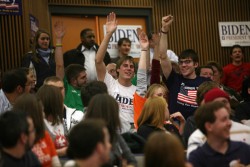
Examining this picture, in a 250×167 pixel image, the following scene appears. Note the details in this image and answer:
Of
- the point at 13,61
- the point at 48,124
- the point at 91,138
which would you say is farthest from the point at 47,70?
the point at 91,138

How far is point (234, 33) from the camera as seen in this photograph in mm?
9531

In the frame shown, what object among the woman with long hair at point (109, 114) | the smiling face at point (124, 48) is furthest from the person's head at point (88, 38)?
the woman with long hair at point (109, 114)

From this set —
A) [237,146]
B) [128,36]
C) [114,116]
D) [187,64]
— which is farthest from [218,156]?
[128,36]

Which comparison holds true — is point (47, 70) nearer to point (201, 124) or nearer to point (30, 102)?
point (30, 102)

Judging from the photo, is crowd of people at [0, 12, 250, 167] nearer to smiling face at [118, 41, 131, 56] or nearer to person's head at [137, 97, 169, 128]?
person's head at [137, 97, 169, 128]

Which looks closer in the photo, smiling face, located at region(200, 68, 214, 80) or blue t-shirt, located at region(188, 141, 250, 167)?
blue t-shirt, located at region(188, 141, 250, 167)

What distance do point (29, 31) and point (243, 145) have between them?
13.9 feet

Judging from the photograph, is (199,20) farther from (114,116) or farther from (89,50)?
(114,116)

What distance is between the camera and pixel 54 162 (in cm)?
371

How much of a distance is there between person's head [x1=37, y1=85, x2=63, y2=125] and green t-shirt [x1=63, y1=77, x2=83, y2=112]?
1256 mm

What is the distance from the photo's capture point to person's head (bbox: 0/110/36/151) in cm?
327

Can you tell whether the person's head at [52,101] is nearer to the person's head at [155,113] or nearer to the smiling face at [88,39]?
the person's head at [155,113]

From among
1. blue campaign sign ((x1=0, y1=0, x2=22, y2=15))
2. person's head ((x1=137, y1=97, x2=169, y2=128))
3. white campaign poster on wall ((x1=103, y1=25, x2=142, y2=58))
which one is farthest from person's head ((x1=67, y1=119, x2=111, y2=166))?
white campaign poster on wall ((x1=103, y1=25, x2=142, y2=58))

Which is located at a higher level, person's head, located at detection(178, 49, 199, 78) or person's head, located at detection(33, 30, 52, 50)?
person's head, located at detection(33, 30, 52, 50)
